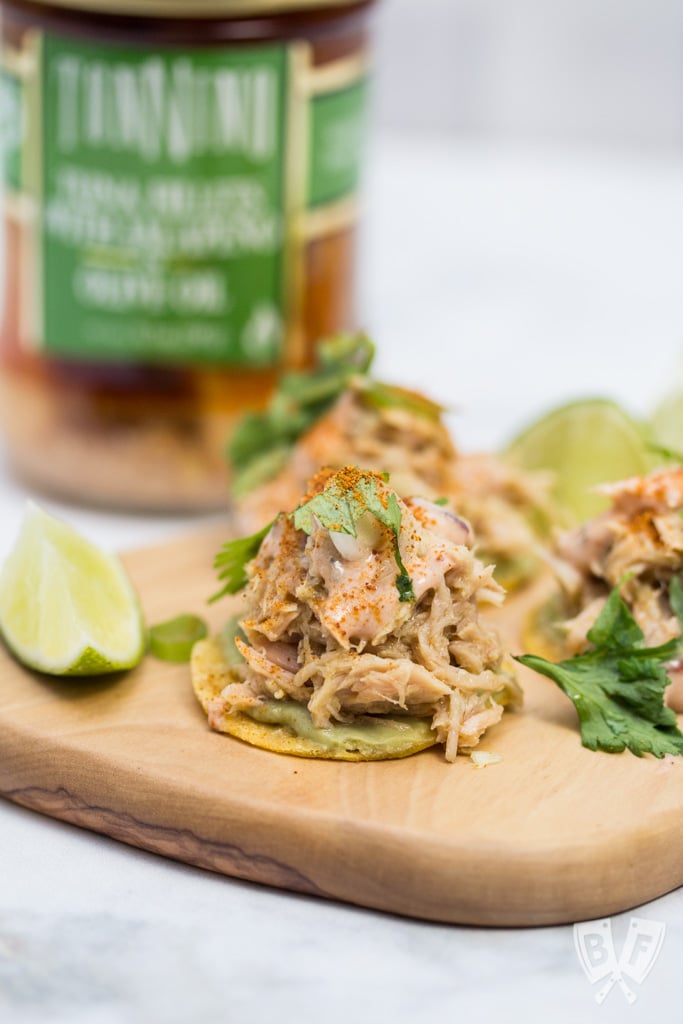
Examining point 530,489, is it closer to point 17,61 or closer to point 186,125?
point 186,125

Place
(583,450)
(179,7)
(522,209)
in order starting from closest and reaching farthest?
(179,7)
(583,450)
(522,209)

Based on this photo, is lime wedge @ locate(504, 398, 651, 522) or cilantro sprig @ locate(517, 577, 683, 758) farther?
lime wedge @ locate(504, 398, 651, 522)

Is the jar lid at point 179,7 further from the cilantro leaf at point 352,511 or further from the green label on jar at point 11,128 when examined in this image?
the cilantro leaf at point 352,511

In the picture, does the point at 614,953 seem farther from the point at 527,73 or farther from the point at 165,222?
the point at 527,73

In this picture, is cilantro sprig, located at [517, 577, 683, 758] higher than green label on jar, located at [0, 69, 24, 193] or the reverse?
the reverse

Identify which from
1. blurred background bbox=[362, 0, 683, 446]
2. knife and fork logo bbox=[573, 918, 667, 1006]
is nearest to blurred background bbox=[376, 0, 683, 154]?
blurred background bbox=[362, 0, 683, 446]

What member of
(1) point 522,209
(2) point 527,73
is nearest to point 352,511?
(1) point 522,209

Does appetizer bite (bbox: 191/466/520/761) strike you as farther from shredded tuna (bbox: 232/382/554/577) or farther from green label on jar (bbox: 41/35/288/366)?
green label on jar (bbox: 41/35/288/366)
